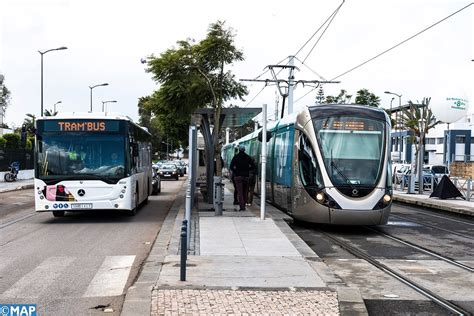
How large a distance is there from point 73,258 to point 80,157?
580cm

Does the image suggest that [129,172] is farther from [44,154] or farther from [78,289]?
[78,289]

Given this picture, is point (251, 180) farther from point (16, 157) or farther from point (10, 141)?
point (10, 141)

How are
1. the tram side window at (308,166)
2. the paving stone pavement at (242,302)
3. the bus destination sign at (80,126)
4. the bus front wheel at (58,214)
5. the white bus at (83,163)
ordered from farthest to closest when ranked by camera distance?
the bus front wheel at (58,214) < the bus destination sign at (80,126) < the white bus at (83,163) < the tram side window at (308,166) < the paving stone pavement at (242,302)

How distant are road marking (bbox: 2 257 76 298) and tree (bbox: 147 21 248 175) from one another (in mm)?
11590

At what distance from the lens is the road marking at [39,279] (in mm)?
7609

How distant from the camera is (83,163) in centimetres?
1555

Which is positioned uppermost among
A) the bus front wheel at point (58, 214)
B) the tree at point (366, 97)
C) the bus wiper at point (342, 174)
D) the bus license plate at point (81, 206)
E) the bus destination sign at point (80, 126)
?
the tree at point (366, 97)

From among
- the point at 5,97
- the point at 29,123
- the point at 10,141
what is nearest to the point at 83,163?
the point at 10,141

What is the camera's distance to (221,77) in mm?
22656

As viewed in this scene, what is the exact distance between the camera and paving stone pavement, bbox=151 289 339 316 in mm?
6328

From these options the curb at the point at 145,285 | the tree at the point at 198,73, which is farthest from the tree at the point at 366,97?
the curb at the point at 145,285

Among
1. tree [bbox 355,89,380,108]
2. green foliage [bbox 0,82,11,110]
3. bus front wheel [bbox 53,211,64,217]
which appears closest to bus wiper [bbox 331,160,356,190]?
bus front wheel [bbox 53,211,64,217]

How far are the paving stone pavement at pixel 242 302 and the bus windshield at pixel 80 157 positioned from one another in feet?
29.6

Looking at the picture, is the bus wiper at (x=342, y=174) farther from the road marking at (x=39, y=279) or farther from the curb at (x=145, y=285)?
the road marking at (x=39, y=279)
